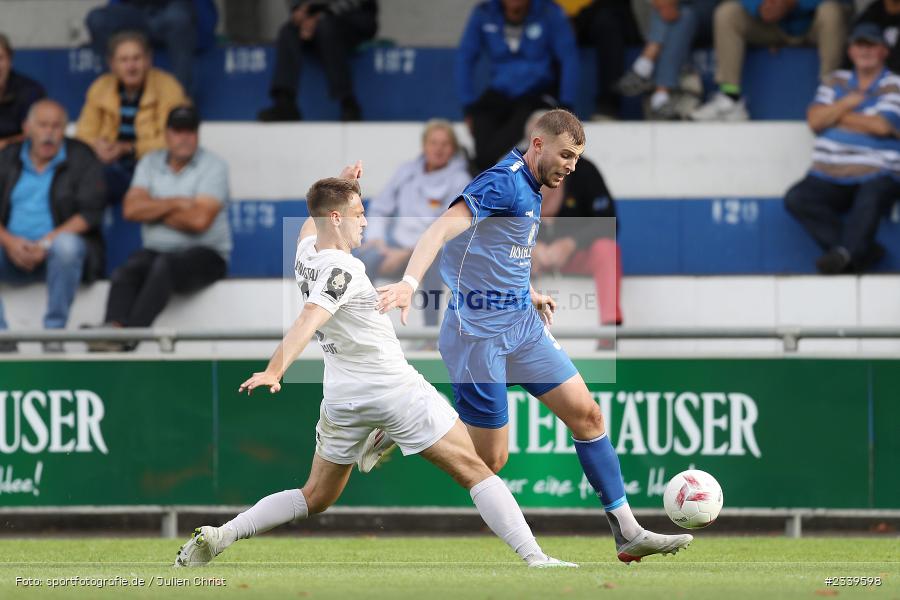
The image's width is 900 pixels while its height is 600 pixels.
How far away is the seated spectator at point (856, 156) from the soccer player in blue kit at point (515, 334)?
5.49 meters

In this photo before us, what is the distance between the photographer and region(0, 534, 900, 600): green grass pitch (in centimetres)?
581

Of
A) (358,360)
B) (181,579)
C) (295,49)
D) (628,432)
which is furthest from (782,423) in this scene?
(295,49)

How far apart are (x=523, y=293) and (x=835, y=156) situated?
19.4ft

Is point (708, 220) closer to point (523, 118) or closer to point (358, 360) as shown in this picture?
point (523, 118)

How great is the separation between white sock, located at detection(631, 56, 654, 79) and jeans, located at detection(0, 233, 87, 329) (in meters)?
4.99

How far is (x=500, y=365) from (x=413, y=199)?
16.8 ft

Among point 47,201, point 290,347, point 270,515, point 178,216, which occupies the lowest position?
point 270,515

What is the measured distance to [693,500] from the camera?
286 inches

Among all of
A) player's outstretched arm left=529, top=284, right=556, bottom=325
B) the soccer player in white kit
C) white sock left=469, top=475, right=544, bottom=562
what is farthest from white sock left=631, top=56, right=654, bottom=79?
white sock left=469, top=475, right=544, bottom=562

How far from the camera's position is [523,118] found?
12.6 metres

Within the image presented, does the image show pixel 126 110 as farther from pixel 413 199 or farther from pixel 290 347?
pixel 290 347

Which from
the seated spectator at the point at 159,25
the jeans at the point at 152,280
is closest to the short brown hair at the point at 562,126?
the jeans at the point at 152,280

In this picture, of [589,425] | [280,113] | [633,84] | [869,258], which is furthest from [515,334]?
[280,113]

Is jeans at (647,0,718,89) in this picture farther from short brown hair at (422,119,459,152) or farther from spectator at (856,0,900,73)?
short brown hair at (422,119,459,152)
